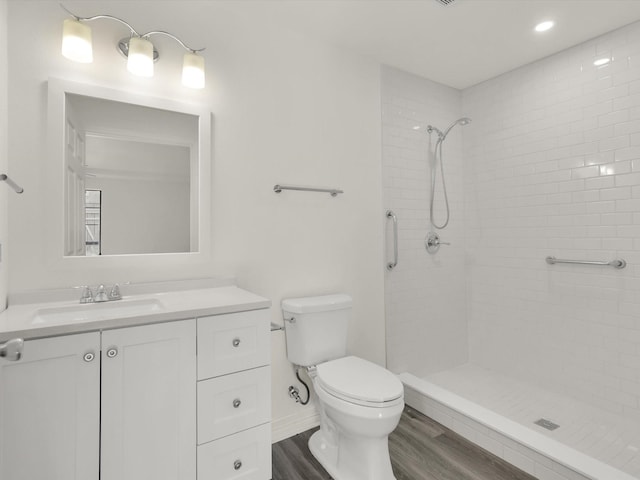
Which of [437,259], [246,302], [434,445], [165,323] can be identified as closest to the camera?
[165,323]

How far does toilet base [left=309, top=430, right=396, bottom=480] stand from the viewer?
1636 mm

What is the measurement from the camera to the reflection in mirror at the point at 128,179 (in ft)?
5.17

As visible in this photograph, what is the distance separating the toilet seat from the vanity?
353mm

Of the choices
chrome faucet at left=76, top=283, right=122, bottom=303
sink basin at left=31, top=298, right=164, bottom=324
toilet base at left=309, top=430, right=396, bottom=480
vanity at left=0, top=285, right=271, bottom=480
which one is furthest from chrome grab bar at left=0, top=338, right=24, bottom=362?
toilet base at left=309, top=430, right=396, bottom=480

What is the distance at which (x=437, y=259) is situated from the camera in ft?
9.39

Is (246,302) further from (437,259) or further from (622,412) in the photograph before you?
(622,412)

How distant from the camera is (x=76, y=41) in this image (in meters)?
1.46

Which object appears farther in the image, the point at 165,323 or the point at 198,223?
the point at 198,223

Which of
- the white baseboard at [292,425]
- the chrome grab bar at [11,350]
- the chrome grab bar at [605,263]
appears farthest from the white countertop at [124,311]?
the chrome grab bar at [605,263]

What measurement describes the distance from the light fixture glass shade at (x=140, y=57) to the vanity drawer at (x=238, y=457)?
162 centimetres

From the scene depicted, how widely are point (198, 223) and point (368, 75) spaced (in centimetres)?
159

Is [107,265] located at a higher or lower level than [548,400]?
higher

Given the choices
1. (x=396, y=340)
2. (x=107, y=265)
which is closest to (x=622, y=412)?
(x=396, y=340)

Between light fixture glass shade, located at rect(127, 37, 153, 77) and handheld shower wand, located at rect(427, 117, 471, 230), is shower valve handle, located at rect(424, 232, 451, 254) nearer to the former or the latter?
handheld shower wand, located at rect(427, 117, 471, 230)
